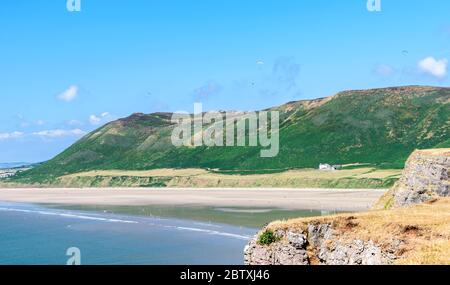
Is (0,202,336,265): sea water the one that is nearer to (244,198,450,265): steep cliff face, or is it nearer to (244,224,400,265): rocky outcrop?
(244,224,400,265): rocky outcrop

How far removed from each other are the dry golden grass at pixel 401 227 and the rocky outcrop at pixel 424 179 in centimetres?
2115

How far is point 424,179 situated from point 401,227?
31.1 meters

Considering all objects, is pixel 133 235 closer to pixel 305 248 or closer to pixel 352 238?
pixel 305 248

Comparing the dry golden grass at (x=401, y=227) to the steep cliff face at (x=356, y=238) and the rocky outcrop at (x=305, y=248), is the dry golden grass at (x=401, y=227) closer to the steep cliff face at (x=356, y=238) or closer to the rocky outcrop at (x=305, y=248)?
the steep cliff face at (x=356, y=238)

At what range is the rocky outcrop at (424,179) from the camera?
194 ft

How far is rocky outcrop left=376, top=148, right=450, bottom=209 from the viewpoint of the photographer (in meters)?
59.2

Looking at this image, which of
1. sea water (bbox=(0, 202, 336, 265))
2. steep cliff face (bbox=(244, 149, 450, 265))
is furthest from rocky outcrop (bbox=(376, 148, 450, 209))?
sea water (bbox=(0, 202, 336, 265))

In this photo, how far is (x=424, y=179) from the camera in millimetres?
61062

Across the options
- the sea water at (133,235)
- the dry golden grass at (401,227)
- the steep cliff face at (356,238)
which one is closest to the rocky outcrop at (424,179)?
the steep cliff face at (356,238)

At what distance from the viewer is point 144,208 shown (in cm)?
13638
